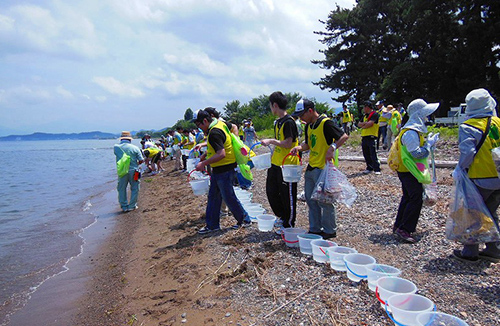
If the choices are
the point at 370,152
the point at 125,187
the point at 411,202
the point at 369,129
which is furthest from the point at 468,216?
the point at 125,187

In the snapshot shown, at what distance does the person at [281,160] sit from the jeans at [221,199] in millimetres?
691

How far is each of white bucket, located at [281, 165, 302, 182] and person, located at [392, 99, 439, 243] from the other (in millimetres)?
1343

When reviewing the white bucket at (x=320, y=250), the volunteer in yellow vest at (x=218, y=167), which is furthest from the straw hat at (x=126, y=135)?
the white bucket at (x=320, y=250)

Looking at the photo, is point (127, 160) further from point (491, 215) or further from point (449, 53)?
point (449, 53)

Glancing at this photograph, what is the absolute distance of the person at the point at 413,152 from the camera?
162 inches

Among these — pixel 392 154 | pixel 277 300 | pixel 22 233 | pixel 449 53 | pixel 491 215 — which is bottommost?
pixel 22 233

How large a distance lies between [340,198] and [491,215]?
61.2 inches

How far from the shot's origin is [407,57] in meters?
30.8

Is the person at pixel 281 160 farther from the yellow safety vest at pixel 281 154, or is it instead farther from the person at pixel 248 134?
the person at pixel 248 134

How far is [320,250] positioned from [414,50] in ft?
105

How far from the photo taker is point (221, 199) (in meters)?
5.55

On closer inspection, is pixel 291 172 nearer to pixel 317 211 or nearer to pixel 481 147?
pixel 317 211

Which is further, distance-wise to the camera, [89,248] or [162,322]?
[89,248]

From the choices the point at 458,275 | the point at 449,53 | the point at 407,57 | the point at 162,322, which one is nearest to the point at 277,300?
the point at 162,322
